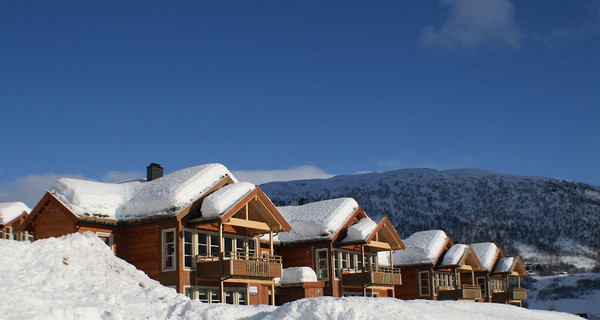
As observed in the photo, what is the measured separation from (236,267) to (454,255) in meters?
25.5

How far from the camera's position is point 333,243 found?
3616cm

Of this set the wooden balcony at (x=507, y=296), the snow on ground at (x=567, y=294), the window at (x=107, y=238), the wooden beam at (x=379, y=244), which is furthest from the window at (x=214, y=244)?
the snow on ground at (x=567, y=294)

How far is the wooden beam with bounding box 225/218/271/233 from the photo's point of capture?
2797cm

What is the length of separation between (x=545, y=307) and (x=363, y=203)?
309 ft

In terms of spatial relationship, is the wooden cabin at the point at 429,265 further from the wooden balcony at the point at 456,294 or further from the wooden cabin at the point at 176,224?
the wooden cabin at the point at 176,224

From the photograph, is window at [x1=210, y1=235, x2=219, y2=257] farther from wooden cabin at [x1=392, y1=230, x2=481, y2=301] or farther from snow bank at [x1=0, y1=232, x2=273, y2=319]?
wooden cabin at [x1=392, y1=230, x2=481, y2=301]

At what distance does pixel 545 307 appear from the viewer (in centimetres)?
6806

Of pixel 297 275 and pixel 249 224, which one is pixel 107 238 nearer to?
pixel 249 224

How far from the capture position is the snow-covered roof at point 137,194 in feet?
89.4

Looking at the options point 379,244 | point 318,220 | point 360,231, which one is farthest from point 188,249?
point 379,244

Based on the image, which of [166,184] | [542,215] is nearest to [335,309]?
[166,184]

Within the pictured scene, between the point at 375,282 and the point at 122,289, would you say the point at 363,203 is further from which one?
the point at 122,289

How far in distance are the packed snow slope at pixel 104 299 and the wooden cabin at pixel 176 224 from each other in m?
8.22

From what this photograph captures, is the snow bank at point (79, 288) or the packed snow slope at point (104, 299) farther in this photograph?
the packed snow slope at point (104, 299)
